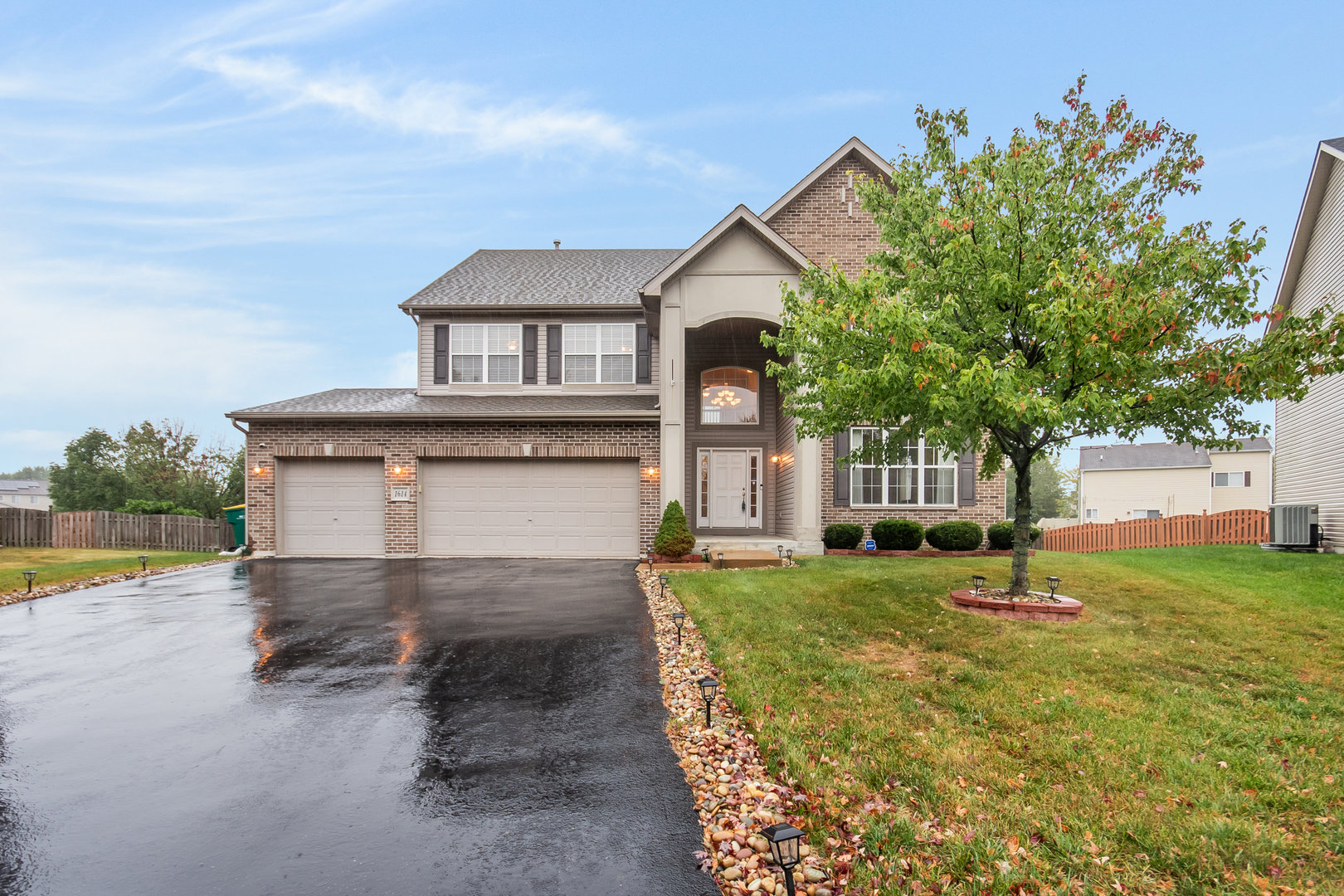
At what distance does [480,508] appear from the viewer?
636 inches

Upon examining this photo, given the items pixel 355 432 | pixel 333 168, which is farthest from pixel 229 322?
pixel 355 432

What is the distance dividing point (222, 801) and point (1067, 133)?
1075cm

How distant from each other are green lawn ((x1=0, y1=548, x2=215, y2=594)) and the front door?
12.4 meters

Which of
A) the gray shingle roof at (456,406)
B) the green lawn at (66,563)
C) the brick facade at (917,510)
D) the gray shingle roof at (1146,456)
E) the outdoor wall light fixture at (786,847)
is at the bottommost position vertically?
the green lawn at (66,563)

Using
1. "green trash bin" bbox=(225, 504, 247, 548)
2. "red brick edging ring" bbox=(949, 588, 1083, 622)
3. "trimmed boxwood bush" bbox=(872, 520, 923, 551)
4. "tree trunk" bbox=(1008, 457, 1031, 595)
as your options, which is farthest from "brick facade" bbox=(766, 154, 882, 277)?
"green trash bin" bbox=(225, 504, 247, 548)

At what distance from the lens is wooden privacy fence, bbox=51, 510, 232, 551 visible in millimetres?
19562

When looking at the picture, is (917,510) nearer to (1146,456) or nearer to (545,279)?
(545,279)

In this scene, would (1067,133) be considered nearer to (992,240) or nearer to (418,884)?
(992,240)

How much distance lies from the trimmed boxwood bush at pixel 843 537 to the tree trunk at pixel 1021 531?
598 centimetres

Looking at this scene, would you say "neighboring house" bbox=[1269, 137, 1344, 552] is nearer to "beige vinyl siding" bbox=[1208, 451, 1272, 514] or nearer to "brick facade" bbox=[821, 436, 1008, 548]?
"brick facade" bbox=[821, 436, 1008, 548]

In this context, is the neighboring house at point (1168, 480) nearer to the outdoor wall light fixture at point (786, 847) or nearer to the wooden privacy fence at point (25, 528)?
the outdoor wall light fixture at point (786, 847)

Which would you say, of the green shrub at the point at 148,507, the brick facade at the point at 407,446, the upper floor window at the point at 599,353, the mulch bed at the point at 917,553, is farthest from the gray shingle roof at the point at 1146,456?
the green shrub at the point at 148,507

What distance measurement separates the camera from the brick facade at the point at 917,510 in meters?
15.8

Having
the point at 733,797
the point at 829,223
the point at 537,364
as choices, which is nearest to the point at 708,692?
the point at 733,797
